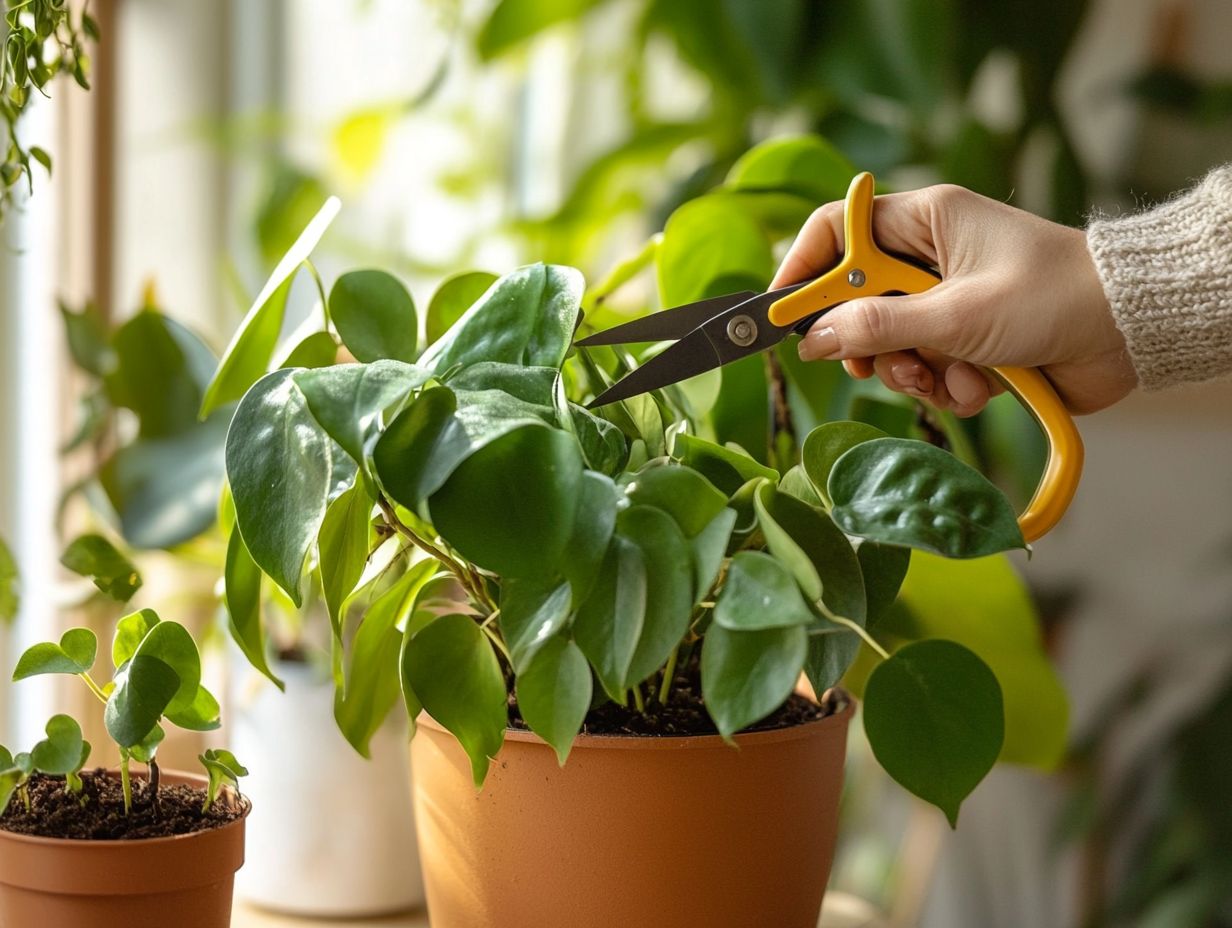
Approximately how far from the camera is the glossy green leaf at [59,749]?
1.49ft

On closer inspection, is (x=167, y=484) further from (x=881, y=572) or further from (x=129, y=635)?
(x=881, y=572)

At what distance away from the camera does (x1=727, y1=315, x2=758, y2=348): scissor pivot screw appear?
564 mm

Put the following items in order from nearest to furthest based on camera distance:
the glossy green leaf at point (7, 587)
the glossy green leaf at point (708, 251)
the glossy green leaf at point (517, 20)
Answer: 1. the glossy green leaf at point (7, 587)
2. the glossy green leaf at point (708, 251)
3. the glossy green leaf at point (517, 20)

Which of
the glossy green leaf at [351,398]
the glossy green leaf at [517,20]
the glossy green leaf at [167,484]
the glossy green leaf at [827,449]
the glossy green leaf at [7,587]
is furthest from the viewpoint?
the glossy green leaf at [517,20]

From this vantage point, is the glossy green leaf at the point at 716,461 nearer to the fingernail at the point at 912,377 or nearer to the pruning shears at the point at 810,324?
the pruning shears at the point at 810,324

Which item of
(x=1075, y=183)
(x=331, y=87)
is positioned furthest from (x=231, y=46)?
(x=1075, y=183)

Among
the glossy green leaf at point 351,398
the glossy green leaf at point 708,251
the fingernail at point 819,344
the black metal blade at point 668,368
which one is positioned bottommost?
the glossy green leaf at point 351,398

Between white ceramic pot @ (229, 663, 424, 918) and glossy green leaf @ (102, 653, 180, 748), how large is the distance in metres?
0.28

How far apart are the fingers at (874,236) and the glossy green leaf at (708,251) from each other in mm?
84

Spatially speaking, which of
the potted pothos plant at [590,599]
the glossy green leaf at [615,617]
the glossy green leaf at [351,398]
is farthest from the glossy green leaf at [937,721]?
the glossy green leaf at [351,398]

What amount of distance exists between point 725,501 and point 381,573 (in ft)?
0.57

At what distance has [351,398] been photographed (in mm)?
394

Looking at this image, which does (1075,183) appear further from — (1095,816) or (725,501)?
(725,501)

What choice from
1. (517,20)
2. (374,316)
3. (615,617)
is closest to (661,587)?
(615,617)
